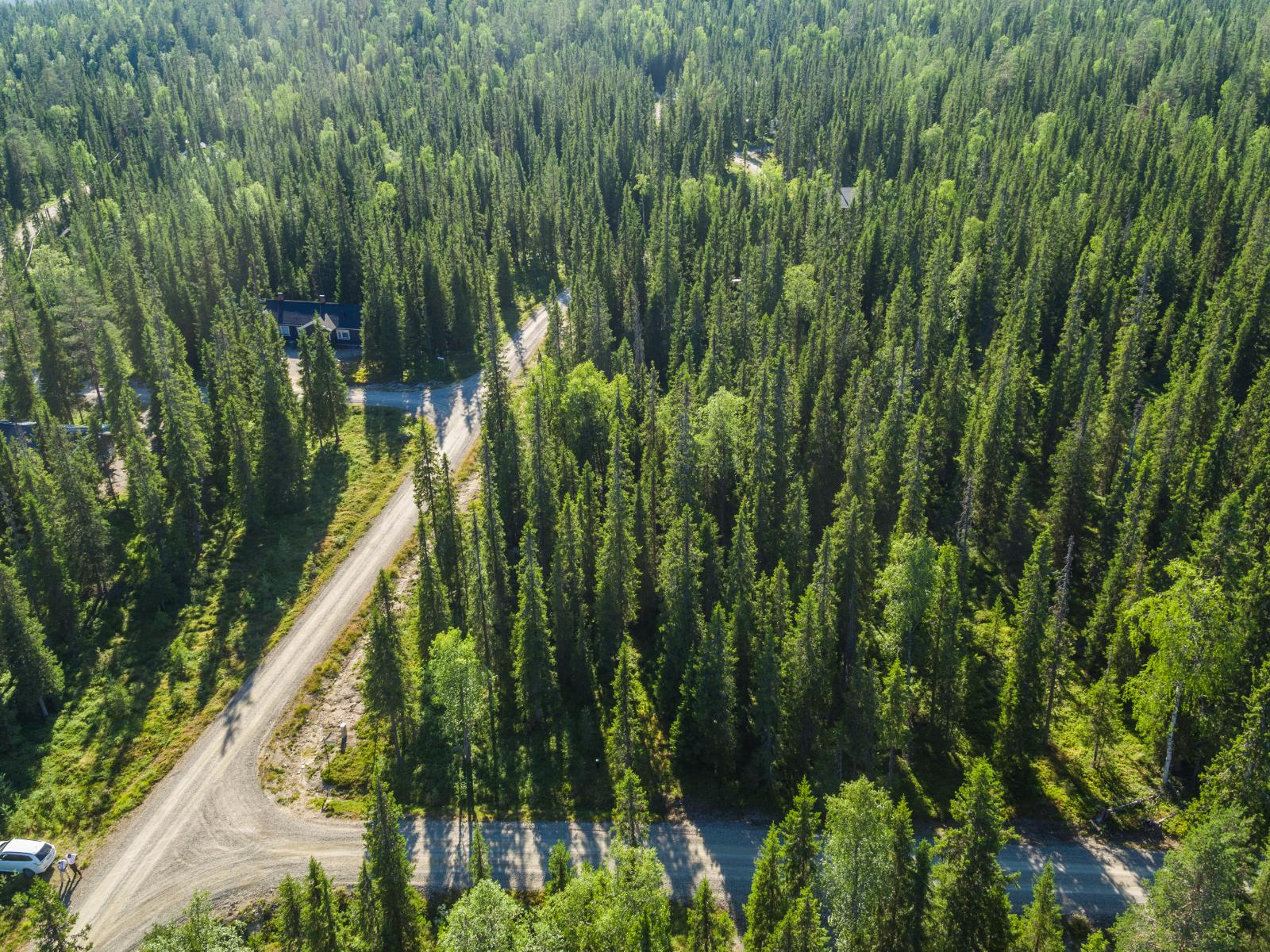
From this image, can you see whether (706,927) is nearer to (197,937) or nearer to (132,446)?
(197,937)

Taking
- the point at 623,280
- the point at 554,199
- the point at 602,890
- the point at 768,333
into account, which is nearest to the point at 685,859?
the point at 602,890

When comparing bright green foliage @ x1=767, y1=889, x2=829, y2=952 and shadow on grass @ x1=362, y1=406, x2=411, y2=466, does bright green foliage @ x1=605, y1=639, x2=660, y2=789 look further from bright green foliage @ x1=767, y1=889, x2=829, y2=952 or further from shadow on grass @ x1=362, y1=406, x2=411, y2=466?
shadow on grass @ x1=362, y1=406, x2=411, y2=466

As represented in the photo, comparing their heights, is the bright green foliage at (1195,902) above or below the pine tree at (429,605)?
above

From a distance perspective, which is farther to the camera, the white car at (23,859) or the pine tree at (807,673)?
the pine tree at (807,673)

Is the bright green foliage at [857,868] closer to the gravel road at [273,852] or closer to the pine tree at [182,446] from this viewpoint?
the gravel road at [273,852]

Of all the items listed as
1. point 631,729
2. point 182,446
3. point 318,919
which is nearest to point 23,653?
point 182,446

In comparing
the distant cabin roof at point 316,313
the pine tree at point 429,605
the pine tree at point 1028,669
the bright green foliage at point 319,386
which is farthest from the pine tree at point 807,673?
the distant cabin roof at point 316,313

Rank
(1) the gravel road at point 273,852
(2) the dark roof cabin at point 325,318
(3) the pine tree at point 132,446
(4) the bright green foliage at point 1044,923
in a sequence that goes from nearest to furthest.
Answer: (4) the bright green foliage at point 1044,923 < (1) the gravel road at point 273,852 < (3) the pine tree at point 132,446 < (2) the dark roof cabin at point 325,318
